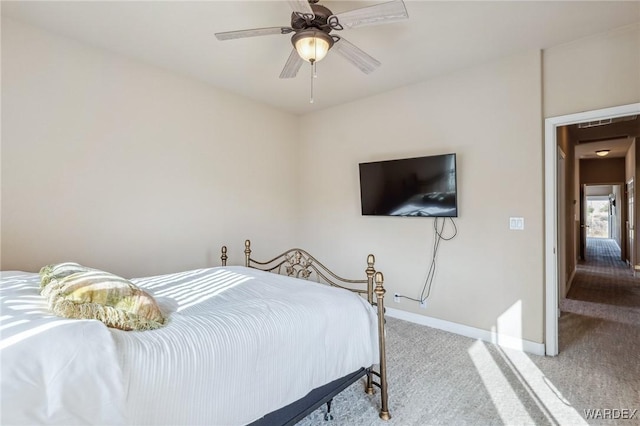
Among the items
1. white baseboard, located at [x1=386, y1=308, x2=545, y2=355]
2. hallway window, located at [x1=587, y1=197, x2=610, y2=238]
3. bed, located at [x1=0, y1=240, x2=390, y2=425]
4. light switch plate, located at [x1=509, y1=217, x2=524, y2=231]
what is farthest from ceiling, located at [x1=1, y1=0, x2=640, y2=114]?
hallway window, located at [x1=587, y1=197, x2=610, y2=238]

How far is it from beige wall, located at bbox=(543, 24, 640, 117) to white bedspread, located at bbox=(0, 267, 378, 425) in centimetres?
257

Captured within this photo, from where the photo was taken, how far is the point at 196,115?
359 cm

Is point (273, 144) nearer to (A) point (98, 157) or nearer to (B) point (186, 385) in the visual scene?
(A) point (98, 157)

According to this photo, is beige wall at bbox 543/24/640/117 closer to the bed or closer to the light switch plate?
the light switch plate

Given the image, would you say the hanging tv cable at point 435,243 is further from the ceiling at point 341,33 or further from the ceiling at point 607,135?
the ceiling at point 607,135

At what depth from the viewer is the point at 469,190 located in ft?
11.1

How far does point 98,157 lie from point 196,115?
1.10 m

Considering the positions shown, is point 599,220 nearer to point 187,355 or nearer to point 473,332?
point 473,332

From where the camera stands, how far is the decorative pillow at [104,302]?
4.26 ft

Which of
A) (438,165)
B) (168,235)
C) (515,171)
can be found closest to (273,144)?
(168,235)

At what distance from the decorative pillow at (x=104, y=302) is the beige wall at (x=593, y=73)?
3460 millimetres

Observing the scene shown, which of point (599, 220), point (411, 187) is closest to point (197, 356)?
point (411, 187)

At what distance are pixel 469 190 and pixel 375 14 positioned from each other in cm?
211

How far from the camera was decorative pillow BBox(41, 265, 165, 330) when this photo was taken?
1.30m
